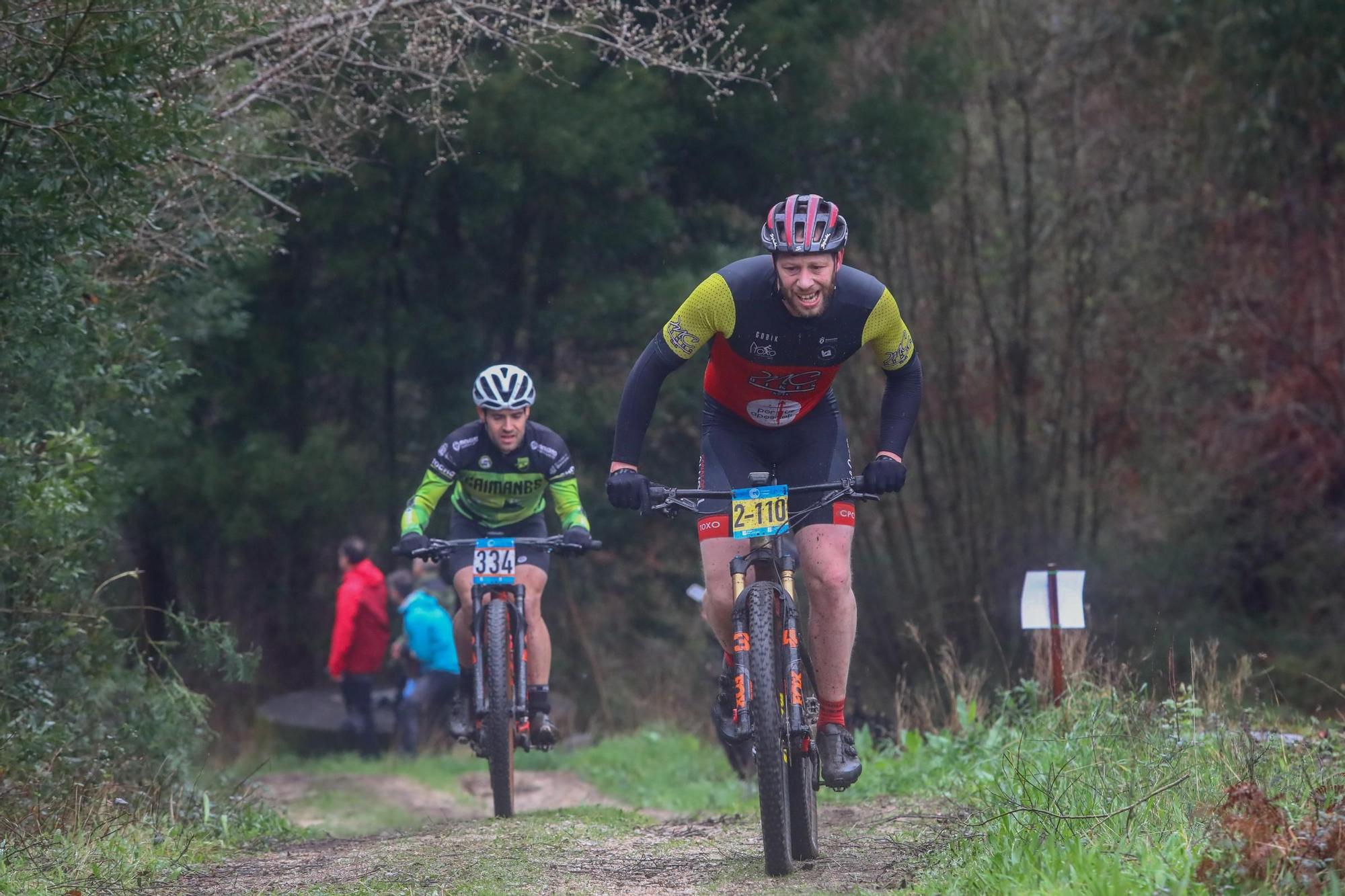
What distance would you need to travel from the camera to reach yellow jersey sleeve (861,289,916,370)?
568cm

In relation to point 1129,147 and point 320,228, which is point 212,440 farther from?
point 1129,147

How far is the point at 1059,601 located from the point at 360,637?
773cm

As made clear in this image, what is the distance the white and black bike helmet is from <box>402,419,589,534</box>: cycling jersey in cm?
20

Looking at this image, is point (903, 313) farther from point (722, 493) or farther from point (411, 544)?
point (722, 493)

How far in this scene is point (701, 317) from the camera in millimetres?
5574

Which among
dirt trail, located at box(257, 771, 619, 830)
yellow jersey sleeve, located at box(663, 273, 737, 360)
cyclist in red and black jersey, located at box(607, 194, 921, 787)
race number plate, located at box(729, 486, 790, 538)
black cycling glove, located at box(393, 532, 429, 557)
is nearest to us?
race number plate, located at box(729, 486, 790, 538)

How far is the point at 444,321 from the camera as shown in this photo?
55.1 ft

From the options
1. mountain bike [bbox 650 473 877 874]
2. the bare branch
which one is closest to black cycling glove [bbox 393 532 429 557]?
the bare branch

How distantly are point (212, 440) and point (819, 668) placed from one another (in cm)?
1201

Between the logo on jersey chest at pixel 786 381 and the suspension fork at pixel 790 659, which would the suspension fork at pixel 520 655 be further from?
the suspension fork at pixel 790 659

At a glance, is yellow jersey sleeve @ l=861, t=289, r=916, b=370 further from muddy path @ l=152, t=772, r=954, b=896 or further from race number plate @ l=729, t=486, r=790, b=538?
muddy path @ l=152, t=772, r=954, b=896

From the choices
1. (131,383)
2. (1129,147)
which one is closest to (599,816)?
(131,383)

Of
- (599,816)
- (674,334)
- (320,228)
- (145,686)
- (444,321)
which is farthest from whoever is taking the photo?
(444,321)

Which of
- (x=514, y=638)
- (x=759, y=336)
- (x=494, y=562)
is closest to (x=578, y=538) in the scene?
(x=494, y=562)
